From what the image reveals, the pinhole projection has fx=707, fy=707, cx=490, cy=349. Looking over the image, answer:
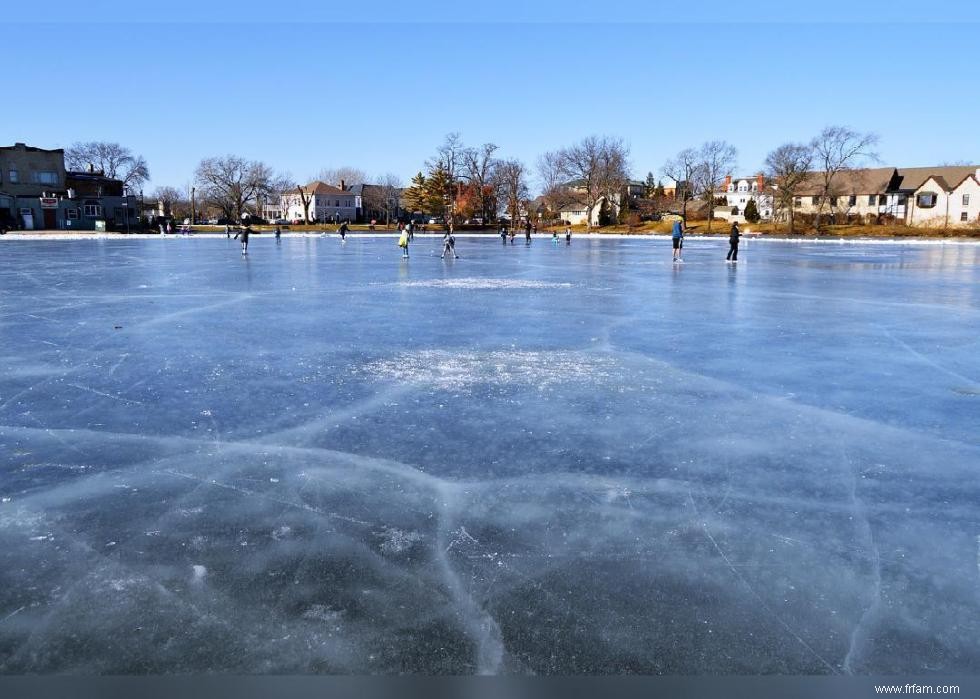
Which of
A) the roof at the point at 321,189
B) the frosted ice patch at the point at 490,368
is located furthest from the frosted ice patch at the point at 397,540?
the roof at the point at 321,189

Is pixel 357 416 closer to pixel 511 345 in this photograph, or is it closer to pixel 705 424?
pixel 705 424

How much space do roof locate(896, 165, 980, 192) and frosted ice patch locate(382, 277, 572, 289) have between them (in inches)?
3245

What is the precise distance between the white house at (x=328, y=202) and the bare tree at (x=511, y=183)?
30.4 m

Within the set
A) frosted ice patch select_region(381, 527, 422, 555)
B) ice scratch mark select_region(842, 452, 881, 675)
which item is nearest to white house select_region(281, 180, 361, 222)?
frosted ice patch select_region(381, 527, 422, 555)

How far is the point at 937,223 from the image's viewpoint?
235 feet

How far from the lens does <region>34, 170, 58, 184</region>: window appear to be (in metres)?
67.1

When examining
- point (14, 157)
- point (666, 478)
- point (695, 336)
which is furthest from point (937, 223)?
point (14, 157)

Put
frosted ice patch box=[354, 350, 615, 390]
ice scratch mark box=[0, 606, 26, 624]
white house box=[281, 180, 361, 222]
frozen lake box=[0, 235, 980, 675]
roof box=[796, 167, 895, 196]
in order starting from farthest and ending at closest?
white house box=[281, 180, 361, 222], roof box=[796, 167, 895, 196], frosted ice patch box=[354, 350, 615, 390], ice scratch mark box=[0, 606, 26, 624], frozen lake box=[0, 235, 980, 675]

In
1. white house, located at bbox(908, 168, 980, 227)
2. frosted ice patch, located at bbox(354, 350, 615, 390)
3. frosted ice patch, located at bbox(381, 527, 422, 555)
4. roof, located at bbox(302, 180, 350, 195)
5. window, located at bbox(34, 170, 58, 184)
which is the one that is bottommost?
frosted ice patch, located at bbox(381, 527, 422, 555)

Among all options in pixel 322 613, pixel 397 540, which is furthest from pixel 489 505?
pixel 322 613

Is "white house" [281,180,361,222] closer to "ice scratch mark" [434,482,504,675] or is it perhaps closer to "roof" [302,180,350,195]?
"roof" [302,180,350,195]

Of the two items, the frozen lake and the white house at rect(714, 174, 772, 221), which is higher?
the white house at rect(714, 174, 772, 221)

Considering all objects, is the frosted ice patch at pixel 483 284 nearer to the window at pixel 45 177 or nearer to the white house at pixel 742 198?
the window at pixel 45 177

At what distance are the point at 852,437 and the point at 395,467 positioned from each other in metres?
3.33
